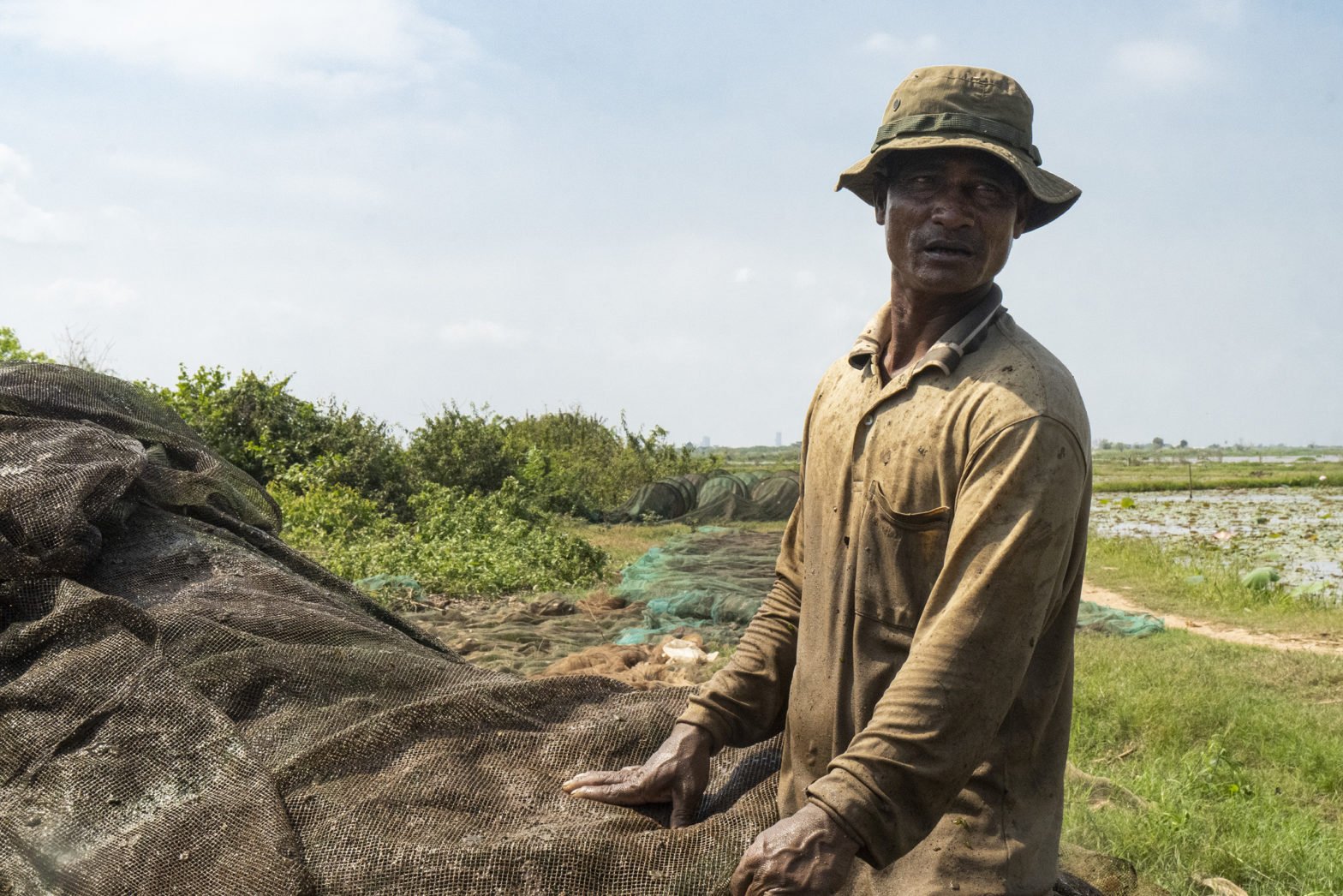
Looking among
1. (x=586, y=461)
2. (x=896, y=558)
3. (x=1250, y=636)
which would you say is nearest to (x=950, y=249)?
Result: (x=896, y=558)

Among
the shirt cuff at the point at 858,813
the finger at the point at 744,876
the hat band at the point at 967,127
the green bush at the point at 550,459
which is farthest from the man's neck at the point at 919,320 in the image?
the green bush at the point at 550,459

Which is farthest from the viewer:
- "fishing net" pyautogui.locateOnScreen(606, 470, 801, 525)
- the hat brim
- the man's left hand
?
"fishing net" pyautogui.locateOnScreen(606, 470, 801, 525)

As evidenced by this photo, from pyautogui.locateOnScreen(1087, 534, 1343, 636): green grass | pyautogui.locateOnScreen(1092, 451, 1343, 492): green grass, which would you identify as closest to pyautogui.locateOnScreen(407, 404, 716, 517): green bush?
pyautogui.locateOnScreen(1087, 534, 1343, 636): green grass

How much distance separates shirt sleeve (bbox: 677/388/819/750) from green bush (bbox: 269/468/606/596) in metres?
6.38

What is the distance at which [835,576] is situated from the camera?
189 cm

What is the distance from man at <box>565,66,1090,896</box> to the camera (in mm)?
1597

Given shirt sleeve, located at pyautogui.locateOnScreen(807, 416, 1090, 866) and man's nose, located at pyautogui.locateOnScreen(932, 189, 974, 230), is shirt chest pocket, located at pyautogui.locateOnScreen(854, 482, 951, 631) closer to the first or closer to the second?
shirt sleeve, located at pyautogui.locateOnScreen(807, 416, 1090, 866)

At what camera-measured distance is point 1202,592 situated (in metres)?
10.2

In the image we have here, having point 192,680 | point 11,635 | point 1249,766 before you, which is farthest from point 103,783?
point 1249,766

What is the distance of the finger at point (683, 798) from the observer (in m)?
2.07

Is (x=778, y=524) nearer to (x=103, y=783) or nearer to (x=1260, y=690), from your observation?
(x=1260, y=690)

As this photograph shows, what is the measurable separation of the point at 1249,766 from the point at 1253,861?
1.41 meters

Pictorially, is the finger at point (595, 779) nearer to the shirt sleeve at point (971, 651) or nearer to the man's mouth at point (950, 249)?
the shirt sleeve at point (971, 651)

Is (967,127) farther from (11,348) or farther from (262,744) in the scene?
(11,348)
